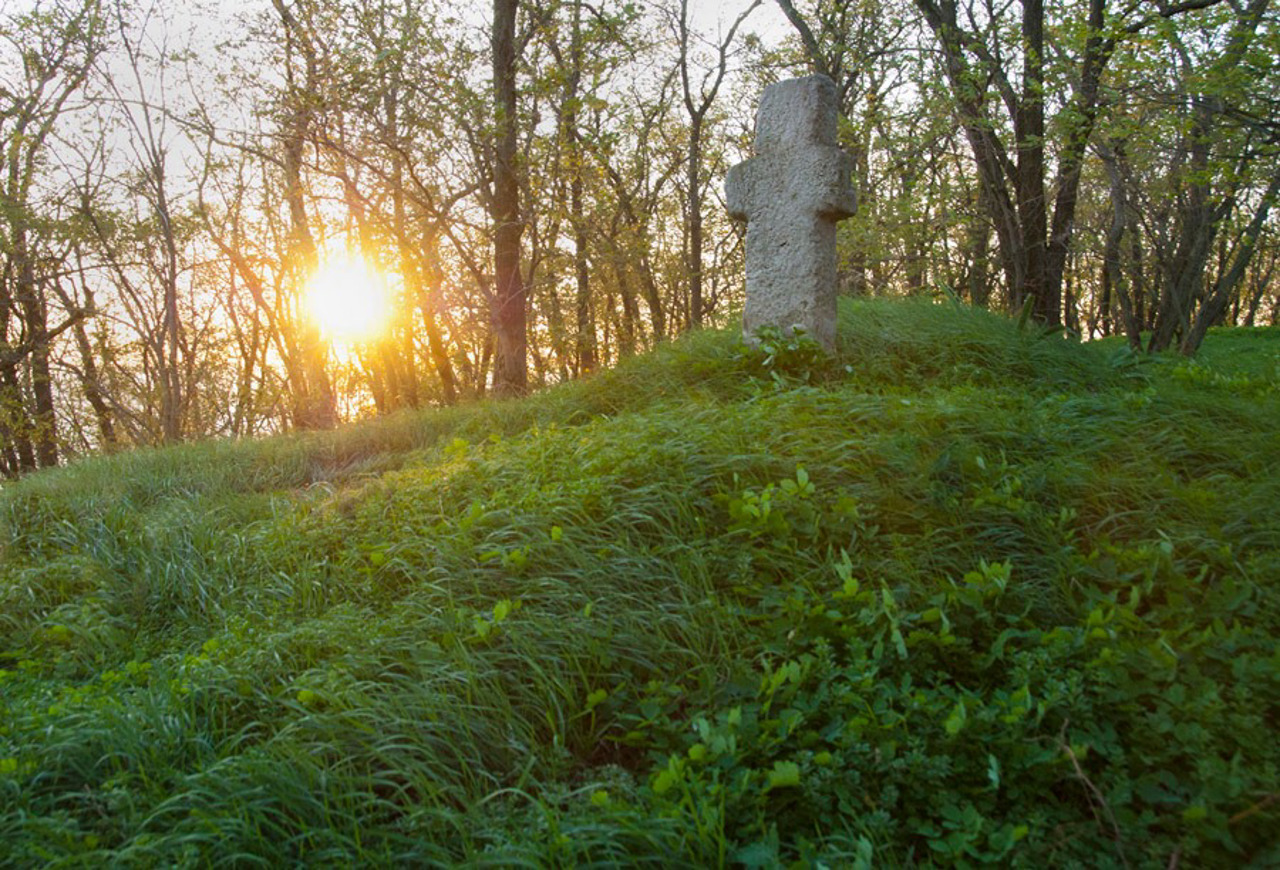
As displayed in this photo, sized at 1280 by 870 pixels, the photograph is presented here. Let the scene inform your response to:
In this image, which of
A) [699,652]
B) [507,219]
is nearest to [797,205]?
[507,219]

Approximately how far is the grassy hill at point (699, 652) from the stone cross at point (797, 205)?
1.73 metres

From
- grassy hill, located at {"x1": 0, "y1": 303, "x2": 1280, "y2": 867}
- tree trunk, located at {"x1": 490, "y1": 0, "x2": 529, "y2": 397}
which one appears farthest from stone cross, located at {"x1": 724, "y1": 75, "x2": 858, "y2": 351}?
tree trunk, located at {"x1": 490, "y1": 0, "x2": 529, "y2": 397}

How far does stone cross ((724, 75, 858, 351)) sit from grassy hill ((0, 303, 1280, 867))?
1726 millimetres

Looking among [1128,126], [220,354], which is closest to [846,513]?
[1128,126]

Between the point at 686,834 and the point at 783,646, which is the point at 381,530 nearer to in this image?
the point at 783,646

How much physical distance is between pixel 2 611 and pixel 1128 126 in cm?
883

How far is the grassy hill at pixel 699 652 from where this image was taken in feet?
7.02

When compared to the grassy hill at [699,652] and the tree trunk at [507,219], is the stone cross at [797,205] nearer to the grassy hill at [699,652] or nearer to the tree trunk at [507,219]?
the grassy hill at [699,652]

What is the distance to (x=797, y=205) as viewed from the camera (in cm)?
624

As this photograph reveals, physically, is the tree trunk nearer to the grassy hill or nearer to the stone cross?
the stone cross

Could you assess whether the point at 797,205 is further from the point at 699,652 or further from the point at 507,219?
the point at 699,652

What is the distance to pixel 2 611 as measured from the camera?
392cm

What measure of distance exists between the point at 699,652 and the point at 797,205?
4.28 m

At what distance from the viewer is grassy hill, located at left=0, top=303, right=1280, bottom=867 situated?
2139mm
